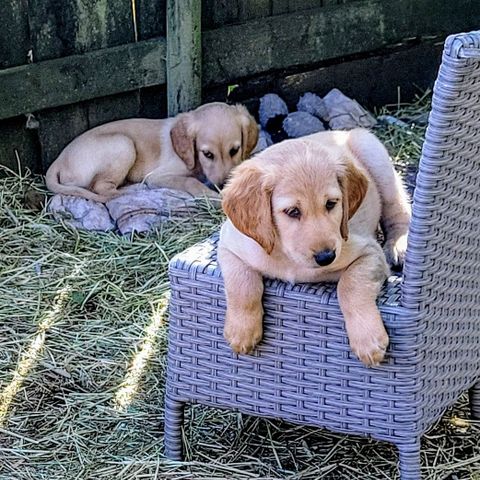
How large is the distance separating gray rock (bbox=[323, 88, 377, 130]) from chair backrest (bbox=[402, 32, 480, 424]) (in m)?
3.51

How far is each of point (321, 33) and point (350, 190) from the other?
156 inches

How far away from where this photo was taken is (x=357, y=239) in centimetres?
344

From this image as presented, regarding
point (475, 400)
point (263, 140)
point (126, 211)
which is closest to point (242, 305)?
point (475, 400)

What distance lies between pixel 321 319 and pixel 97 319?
1.77m

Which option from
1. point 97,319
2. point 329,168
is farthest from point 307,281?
point 97,319

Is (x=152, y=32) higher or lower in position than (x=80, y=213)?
higher

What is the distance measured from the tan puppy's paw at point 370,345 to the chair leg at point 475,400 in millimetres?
832

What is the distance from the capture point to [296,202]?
10.7ft

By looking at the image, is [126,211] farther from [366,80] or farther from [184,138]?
[366,80]

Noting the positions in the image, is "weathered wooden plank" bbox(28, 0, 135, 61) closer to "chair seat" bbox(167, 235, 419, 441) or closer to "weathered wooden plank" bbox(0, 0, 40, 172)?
"weathered wooden plank" bbox(0, 0, 40, 172)

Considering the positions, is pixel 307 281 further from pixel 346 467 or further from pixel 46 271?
pixel 46 271

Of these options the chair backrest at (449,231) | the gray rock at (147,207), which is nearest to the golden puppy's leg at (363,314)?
the chair backrest at (449,231)

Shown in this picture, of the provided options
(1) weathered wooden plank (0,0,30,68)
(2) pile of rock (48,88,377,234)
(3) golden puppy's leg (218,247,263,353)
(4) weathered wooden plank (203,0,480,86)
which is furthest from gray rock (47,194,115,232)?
(3) golden puppy's leg (218,247,263,353)

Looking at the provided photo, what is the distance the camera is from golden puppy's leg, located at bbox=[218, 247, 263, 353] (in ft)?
11.0
